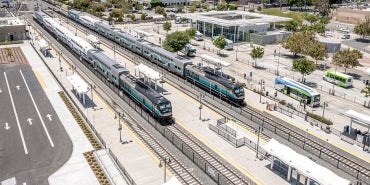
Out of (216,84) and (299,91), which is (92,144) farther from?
(299,91)

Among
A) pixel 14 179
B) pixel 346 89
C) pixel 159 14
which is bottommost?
pixel 14 179

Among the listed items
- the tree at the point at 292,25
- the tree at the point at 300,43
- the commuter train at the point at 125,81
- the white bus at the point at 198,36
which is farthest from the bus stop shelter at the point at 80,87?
the tree at the point at 292,25

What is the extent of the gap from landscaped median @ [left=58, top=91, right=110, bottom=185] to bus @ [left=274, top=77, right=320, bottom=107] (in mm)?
40471

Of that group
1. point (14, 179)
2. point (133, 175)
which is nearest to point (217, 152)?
point (133, 175)

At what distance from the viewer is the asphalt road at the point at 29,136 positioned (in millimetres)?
44594

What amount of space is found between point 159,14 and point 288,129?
436ft

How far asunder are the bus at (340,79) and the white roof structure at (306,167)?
40837 mm

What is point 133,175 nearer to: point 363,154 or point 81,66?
point 363,154

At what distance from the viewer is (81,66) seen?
90250 millimetres

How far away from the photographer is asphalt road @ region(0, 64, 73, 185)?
4459 centimetres

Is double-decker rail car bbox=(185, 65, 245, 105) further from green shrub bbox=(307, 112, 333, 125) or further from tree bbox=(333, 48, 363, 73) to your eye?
tree bbox=(333, 48, 363, 73)

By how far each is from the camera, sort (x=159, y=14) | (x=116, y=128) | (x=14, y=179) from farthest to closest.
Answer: (x=159, y=14), (x=116, y=128), (x=14, y=179)

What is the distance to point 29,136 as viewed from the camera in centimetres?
5350

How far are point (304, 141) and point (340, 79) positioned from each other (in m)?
32.1
